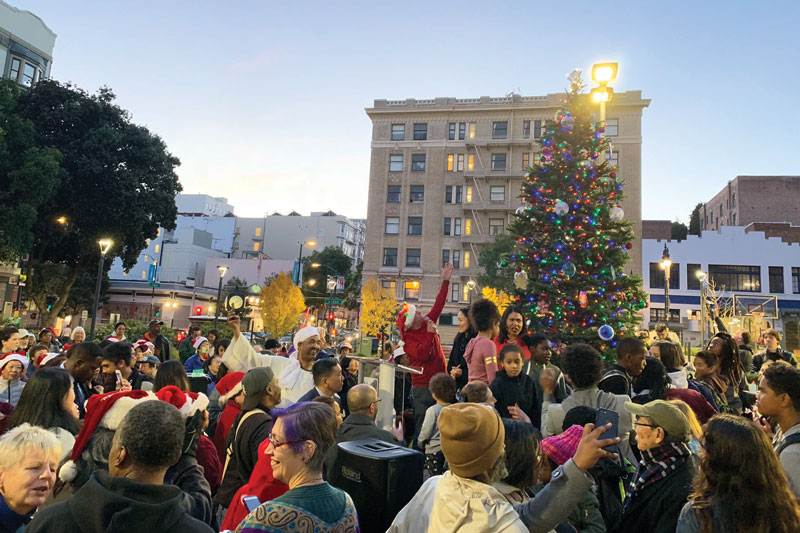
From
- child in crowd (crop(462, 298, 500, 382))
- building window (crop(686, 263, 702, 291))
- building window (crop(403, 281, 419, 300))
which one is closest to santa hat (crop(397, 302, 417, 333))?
child in crowd (crop(462, 298, 500, 382))

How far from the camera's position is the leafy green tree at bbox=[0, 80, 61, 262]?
26.3 m

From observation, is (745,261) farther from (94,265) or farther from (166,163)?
(94,265)

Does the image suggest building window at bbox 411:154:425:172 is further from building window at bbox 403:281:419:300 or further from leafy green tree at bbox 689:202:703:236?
leafy green tree at bbox 689:202:703:236

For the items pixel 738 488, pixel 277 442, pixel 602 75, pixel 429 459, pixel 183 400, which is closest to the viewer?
pixel 738 488

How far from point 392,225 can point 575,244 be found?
37.0 m

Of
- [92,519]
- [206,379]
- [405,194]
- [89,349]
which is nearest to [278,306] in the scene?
[405,194]

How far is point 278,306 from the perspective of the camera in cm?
4047

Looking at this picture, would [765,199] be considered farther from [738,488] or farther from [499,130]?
[738,488]

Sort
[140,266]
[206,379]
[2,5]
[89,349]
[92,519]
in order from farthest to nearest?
[140,266]
[2,5]
[206,379]
[89,349]
[92,519]

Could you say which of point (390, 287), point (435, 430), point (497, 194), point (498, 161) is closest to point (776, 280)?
point (497, 194)

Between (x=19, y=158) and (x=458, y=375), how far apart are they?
31593 millimetres

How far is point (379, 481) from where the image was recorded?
2.91m

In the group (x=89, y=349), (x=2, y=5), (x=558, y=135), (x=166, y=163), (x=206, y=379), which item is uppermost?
(x=2, y=5)

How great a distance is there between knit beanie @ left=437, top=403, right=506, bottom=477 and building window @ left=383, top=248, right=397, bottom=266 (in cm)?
4889
